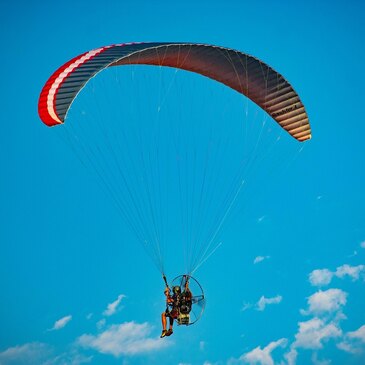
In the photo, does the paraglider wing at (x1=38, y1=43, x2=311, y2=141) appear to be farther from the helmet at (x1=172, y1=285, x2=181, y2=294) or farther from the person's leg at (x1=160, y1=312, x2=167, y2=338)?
the person's leg at (x1=160, y1=312, x2=167, y2=338)

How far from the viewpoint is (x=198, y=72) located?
28.0 m

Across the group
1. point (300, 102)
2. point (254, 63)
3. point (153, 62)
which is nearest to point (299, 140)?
point (300, 102)

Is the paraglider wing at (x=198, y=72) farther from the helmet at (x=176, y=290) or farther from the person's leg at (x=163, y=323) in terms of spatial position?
the person's leg at (x=163, y=323)

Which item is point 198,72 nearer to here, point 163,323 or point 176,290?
point 176,290

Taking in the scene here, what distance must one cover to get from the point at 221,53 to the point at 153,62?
2.27m

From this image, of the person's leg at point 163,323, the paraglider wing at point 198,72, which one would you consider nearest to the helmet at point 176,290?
the person's leg at point 163,323

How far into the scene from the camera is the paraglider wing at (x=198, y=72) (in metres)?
22.2

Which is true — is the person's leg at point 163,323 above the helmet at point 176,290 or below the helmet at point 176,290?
below

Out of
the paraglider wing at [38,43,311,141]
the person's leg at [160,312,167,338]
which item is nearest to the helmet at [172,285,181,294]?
the person's leg at [160,312,167,338]

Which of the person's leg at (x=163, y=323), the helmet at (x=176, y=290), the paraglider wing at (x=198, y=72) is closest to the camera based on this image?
the paraglider wing at (x=198, y=72)

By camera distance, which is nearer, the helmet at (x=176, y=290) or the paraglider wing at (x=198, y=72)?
the paraglider wing at (x=198, y=72)

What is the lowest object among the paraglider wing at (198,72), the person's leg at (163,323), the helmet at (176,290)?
the person's leg at (163,323)

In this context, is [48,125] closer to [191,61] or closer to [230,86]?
[191,61]

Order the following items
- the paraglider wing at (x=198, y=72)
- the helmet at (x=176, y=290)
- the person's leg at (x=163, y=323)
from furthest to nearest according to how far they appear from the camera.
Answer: the helmet at (x=176, y=290), the person's leg at (x=163, y=323), the paraglider wing at (x=198, y=72)
